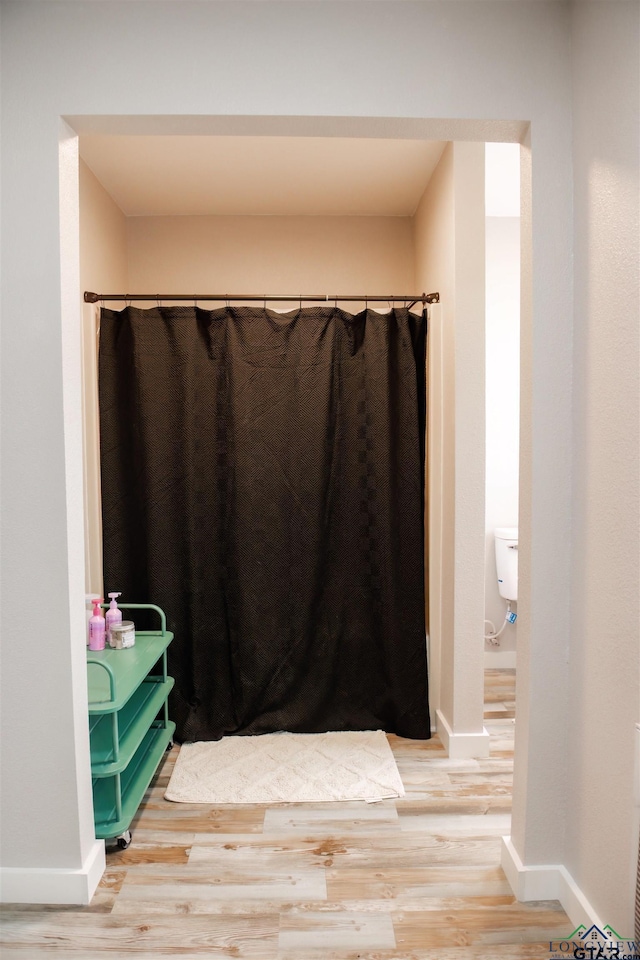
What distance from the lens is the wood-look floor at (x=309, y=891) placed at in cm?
168

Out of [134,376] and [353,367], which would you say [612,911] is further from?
[134,376]

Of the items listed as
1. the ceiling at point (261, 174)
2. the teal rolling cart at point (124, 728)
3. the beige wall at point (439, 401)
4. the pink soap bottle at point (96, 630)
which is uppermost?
the ceiling at point (261, 174)

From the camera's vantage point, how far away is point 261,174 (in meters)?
2.91

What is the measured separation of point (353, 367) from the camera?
116 inches

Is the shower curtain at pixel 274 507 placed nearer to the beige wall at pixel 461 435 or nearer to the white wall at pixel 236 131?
the beige wall at pixel 461 435

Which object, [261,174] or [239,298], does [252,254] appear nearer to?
[261,174]

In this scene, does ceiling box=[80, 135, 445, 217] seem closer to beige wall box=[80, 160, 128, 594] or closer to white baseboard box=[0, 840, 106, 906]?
beige wall box=[80, 160, 128, 594]

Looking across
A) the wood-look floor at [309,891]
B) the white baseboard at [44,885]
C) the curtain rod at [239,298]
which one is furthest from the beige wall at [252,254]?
the white baseboard at [44,885]

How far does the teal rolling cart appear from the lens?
2006 mm

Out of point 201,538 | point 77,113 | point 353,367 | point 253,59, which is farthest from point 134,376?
point 253,59

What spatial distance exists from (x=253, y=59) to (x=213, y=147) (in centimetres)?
95

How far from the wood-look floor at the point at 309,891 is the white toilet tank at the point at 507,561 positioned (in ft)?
4.41

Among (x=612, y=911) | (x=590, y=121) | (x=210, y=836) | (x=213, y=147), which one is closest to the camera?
(x=612, y=911)

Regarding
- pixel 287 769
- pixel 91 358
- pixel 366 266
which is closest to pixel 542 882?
pixel 287 769
